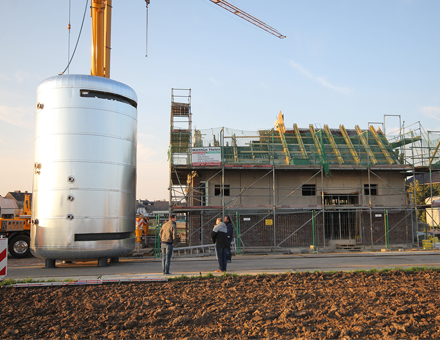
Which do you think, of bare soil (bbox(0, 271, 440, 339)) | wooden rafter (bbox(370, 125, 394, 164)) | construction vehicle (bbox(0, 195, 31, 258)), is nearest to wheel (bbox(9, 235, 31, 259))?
construction vehicle (bbox(0, 195, 31, 258))

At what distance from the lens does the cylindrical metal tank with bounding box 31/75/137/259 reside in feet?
38.8

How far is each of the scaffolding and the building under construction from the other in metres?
0.05

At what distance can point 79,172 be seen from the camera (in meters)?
11.9

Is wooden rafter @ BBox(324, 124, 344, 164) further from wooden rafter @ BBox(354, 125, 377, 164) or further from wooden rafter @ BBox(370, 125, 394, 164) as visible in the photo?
wooden rafter @ BBox(370, 125, 394, 164)

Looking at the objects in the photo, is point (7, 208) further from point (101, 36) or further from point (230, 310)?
point (230, 310)

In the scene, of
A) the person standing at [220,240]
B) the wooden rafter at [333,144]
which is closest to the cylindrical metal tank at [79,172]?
the person standing at [220,240]

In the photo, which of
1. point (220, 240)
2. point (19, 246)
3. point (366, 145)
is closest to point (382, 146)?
point (366, 145)

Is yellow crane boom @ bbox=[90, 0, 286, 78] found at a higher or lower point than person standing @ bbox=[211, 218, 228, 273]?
higher

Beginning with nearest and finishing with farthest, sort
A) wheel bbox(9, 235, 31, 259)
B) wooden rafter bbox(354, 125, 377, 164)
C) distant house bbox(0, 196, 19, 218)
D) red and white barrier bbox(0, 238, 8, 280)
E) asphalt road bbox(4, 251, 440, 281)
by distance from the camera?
red and white barrier bbox(0, 238, 8, 280), asphalt road bbox(4, 251, 440, 281), wheel bbox(9, 235, 31, 259), distant house bbox(0, 196, 19, 218), wooden rafter bbox(354, 125, 377, 164)

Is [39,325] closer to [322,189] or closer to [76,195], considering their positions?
[76,195]

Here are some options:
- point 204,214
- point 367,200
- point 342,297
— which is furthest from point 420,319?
point 367,200

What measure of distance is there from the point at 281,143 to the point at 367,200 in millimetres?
6026

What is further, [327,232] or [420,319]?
[327,232]

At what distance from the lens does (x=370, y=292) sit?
6973 mm
